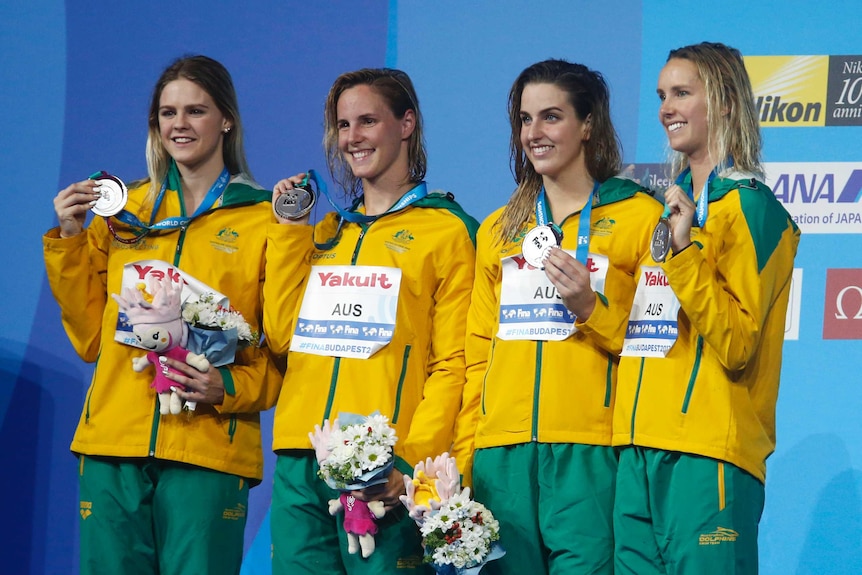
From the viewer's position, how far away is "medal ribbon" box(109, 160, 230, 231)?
11.3ft

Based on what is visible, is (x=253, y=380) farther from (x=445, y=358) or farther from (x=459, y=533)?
(x=459, y=533)

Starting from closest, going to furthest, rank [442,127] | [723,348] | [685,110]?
[723,348] < [685,110] < [442,127]

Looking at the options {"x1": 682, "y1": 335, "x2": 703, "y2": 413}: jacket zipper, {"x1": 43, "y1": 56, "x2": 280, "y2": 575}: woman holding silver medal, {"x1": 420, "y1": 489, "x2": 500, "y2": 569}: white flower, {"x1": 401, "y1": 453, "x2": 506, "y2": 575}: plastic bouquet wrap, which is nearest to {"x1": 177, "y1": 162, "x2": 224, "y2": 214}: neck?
{"x1": 43, "y1": 56, "x2": 280, "y2": 575}: woman holding silver medal

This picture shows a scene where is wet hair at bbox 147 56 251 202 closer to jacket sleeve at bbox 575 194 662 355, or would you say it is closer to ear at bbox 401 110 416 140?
ear at bbox 401 110 416 140

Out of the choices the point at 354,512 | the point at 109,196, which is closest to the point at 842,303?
the point at 354,512

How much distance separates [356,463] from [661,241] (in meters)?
0.93

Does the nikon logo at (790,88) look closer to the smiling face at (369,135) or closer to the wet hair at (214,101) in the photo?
the smiling face at (369,135)

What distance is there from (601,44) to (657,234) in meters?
1.92

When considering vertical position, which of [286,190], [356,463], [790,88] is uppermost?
[790,88]

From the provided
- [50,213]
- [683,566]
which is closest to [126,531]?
[683,566]

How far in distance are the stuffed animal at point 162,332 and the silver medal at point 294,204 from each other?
1.19ft

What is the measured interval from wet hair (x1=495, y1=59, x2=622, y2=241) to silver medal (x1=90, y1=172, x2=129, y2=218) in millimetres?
1105

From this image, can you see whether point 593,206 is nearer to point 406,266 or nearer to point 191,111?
point 406,266

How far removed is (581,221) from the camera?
3.11 metres
